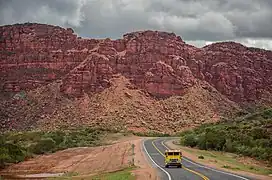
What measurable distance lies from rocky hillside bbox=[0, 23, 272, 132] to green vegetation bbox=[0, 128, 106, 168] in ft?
46.8

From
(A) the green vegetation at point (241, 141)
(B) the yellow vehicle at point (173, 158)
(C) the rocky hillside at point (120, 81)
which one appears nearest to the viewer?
(B) the yellow vehicle at point (173, 158)

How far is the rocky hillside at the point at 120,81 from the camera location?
120750mm

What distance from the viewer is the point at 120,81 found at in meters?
129

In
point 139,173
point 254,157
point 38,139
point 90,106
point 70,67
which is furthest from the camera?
point 70,67

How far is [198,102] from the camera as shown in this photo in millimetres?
128625

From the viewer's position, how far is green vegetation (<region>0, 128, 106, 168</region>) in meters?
61.9

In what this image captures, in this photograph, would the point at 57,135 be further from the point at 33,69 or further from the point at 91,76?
the point at 33,69

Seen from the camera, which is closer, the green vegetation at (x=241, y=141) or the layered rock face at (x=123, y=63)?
the green vegetation at (x=241, y=141)

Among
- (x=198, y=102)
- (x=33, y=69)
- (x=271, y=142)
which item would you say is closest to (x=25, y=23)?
(x=33, y=69)

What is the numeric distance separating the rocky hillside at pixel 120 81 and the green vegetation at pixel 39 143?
46.8ft

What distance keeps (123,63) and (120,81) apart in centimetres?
594

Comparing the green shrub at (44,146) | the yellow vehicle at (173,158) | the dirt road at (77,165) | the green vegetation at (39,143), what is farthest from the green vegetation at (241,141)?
the green shrub at (44,146)

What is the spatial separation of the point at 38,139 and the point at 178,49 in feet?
213

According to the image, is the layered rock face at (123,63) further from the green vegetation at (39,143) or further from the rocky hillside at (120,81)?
the green vegetation at (39,143)
